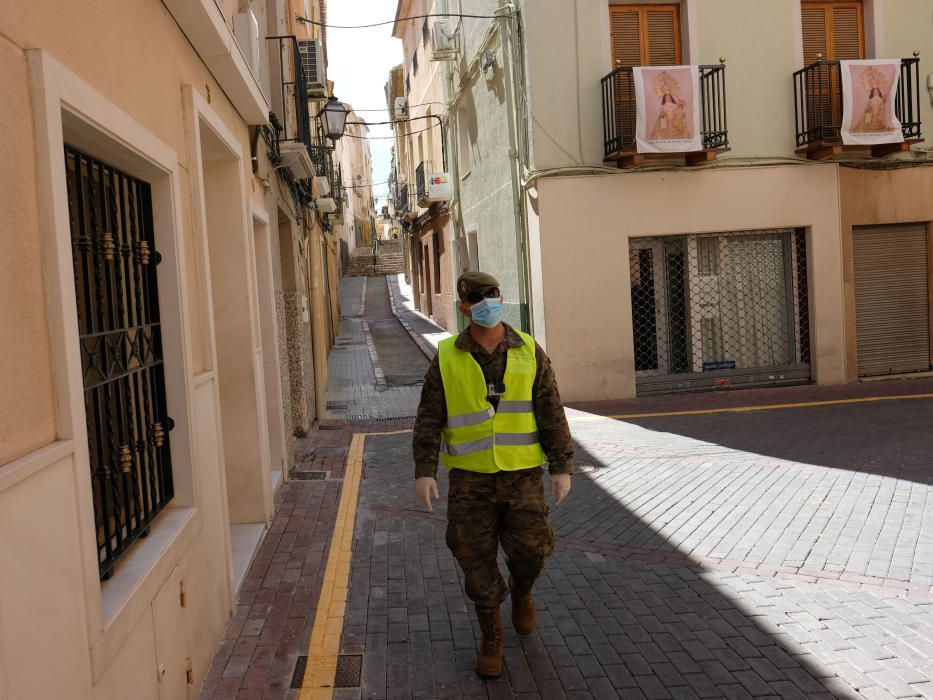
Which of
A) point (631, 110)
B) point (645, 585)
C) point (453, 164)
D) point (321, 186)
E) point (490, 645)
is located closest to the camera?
point (490, 645)

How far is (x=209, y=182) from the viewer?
259 inches

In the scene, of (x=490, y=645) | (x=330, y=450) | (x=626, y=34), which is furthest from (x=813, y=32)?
(x=490, y=645)

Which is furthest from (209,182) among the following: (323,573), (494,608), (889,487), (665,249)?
(665,249)

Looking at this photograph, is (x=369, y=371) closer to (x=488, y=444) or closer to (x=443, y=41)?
(x=443, y=41)

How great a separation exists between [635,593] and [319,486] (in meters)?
4.08

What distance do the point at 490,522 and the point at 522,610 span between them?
0.59m

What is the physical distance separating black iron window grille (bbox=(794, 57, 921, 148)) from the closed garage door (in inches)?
65.0

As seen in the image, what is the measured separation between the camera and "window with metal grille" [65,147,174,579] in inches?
135

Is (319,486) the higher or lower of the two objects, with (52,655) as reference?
lower

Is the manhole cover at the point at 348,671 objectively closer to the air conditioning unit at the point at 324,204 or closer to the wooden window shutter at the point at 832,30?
the air conditioning unit at the point at 324,204

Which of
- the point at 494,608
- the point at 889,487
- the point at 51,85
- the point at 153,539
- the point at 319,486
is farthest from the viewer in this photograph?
the point at 319,486

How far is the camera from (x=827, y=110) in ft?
44.5

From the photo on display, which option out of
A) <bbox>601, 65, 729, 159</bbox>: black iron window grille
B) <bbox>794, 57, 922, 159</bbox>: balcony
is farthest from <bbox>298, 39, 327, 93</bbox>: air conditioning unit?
<bbox>794, 57, 922, 159</bbox>: balcony

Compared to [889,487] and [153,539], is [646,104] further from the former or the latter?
[153,539]
